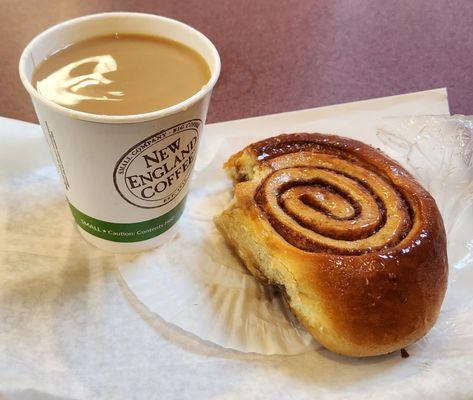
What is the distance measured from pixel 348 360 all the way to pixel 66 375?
1.46 feet

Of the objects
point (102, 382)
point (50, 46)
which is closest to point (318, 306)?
point (102, 382)

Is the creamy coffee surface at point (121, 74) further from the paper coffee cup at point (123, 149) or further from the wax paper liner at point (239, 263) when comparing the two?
the wax paper liner at point (239, 263)

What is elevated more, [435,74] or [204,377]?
[435,74]

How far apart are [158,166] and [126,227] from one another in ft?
0.54

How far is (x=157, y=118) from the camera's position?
73 cm

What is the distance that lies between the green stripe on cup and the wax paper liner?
5 centimetres

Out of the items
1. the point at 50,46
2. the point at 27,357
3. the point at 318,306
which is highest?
the point at 50,46

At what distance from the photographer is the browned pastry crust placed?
841 mm

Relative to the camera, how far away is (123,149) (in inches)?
30.1

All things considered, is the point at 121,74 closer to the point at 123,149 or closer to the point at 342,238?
the point at 123,149

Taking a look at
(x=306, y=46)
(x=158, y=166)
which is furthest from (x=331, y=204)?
(x=306, y=46)

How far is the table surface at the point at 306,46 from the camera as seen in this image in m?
1.40

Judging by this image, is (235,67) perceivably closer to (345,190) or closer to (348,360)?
(345,190)

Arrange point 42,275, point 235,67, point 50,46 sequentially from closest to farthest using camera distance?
point 50,46
point 42,275
point 235,67
